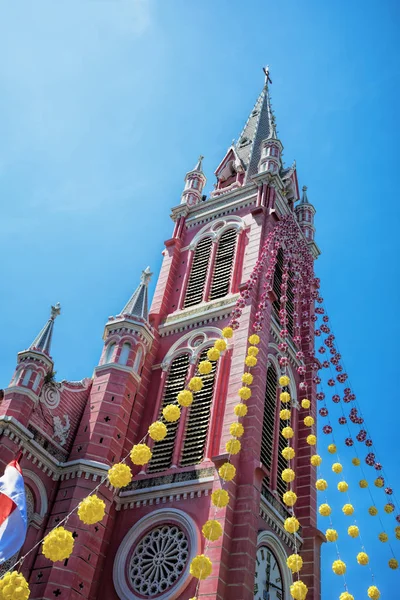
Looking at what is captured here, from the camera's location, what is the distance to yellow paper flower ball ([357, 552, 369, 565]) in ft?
55.7

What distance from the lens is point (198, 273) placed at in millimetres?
29172

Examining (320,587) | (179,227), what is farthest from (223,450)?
(179,227)

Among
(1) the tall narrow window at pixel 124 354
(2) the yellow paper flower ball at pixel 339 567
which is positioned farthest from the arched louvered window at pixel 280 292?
(2) the yellow paper flower ball at pixel 339 567

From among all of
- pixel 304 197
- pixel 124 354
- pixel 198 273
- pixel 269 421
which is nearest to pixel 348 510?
pixel 269 421

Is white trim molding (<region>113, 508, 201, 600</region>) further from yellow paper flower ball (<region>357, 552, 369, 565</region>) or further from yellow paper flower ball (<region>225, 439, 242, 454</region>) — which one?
yellow paper flower ball (<region>357, 552, 369, 565</region>)

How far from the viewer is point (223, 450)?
2000 cm

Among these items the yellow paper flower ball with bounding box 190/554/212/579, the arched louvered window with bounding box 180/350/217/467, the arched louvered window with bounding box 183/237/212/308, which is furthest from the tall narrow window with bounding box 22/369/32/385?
the yellow paper flower ball with bounding box 190/554/212/579

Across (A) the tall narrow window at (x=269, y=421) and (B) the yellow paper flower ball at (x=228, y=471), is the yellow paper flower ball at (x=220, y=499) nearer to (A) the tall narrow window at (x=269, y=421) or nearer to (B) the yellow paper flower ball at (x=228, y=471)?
(B) the yellow paper flower ball at (x=228, y=471)

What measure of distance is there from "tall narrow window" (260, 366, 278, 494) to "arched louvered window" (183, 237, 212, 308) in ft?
16.6

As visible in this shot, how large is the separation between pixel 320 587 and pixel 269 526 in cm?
314

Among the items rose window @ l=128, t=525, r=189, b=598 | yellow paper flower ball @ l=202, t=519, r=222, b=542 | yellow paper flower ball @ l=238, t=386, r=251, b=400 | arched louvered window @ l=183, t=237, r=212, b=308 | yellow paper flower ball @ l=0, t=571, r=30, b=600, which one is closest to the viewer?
yellow paper flower ball @ l=0, t=571, r=30, b=600

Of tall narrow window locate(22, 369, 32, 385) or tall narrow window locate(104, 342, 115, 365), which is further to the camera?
tall narrow window locate(104, 342, 115, 365)

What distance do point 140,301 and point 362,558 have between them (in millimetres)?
12751

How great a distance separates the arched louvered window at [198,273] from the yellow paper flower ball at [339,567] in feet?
43.3
